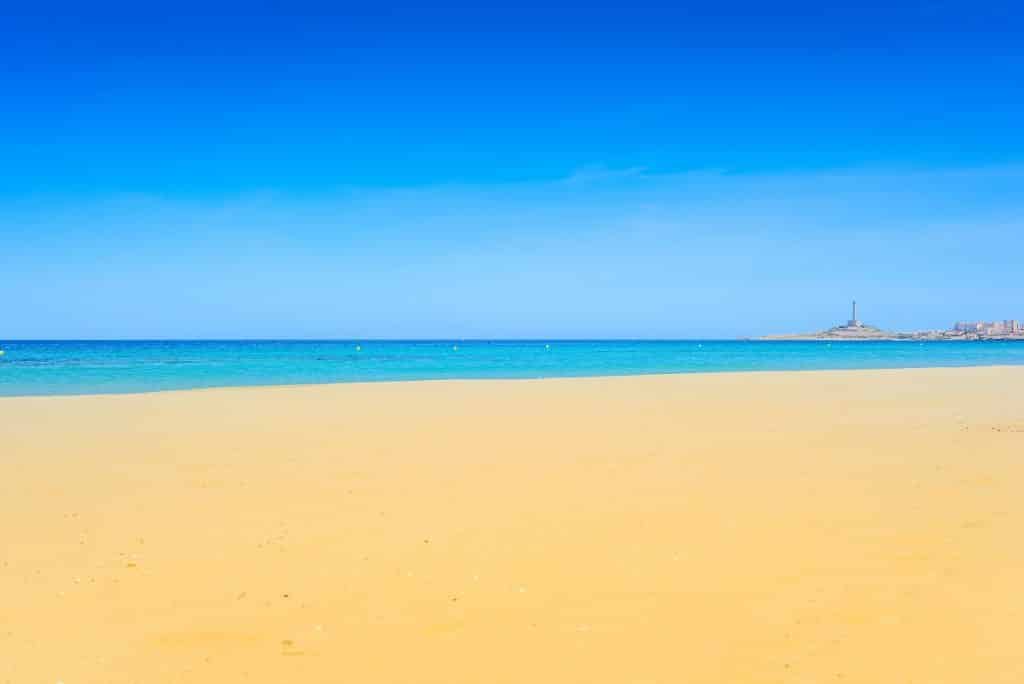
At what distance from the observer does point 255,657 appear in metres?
4.72

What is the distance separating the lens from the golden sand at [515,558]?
472cm

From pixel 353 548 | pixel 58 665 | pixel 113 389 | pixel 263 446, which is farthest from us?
pixel 113 389

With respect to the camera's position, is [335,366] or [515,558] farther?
[335,366]

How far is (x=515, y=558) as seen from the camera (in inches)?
259

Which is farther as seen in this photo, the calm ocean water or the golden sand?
the calm ocean water

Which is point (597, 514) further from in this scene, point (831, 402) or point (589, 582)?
point (831, 402)

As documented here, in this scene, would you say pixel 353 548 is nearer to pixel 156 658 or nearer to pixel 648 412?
pixel 156 658

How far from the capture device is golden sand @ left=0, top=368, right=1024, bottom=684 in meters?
4.72

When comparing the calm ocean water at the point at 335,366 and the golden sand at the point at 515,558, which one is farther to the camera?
the calm ocean water at the point at 335,366

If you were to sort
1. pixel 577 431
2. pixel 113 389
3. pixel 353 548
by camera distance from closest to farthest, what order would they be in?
1. pixel 353 548
2. pixel 577 431
3. pixel 113 389

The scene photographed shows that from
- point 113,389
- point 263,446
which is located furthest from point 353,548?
point 113,389

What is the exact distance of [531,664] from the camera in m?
4.65

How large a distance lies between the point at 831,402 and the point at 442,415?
36.0 ft

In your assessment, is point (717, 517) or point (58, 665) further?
point (717, 517)
